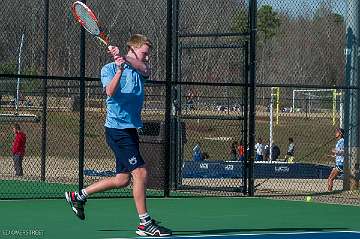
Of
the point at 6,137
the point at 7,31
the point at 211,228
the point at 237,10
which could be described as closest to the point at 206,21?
the point at 237,10

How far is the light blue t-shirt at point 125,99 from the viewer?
1188 centimetres

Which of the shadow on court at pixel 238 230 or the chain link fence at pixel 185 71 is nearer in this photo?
the shadow on court at pixel 238 230

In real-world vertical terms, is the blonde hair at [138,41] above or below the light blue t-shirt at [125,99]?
above

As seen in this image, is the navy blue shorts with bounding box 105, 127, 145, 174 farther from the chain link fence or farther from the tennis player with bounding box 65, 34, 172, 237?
the chain link fence

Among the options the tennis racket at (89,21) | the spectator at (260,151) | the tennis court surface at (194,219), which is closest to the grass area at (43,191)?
the tennis court surface at (194,219)

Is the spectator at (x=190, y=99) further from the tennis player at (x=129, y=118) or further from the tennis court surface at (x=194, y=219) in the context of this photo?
the tennis player at (x=129, y=118)

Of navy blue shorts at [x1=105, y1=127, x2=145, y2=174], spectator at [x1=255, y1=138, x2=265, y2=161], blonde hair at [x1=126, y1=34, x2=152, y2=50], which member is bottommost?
spectator at [x1=255, y1=138, x2=265, y2=161]

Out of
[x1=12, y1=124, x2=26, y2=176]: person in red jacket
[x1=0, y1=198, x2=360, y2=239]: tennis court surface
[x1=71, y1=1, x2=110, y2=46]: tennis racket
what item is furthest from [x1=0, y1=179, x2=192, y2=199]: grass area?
[x1=71, y1=1, x2=110, y2=46]: tennis racket

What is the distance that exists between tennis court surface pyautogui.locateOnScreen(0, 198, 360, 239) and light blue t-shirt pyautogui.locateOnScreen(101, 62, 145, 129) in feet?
Answer: 3.94

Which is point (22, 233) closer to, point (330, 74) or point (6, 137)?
point (330, 74)

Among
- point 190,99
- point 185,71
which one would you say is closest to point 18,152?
point 190,99

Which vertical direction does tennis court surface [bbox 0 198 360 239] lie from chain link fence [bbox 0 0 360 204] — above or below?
below

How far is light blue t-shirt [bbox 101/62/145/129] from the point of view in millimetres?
11875

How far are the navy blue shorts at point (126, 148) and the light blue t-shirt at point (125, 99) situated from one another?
2.9 inches
